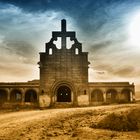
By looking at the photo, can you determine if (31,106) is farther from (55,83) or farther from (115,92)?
(115,92)

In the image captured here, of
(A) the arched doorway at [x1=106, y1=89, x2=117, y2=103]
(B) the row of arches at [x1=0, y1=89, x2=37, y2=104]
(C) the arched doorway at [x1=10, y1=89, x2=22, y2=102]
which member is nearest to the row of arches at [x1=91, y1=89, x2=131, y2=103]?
(A) the arched doorway at [x1=106, y1=89, x2=117, y2=103]

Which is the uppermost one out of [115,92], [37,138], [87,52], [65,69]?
[87,52]

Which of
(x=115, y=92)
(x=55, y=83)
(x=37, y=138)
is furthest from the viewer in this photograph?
(x=115, y=92)

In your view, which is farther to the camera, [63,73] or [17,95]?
[17,95]

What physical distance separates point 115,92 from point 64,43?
14739 mm

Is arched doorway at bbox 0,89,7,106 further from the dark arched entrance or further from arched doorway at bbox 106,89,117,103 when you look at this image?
arched doorway at bbox 106,89,117,103

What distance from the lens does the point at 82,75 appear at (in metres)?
28.9

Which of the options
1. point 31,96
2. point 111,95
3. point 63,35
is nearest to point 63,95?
point 63,35

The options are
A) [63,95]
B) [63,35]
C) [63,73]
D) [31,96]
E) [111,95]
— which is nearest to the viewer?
[63,73]

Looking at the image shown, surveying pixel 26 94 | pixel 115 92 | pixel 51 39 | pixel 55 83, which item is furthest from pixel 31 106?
pixel 115 92

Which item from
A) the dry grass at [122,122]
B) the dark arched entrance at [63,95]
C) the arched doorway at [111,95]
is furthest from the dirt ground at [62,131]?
the arched doorway at [111,95]

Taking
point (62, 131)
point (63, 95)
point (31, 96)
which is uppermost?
point (63, 95)

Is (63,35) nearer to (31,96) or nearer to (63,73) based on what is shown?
(63,73)

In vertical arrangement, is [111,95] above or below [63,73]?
below
